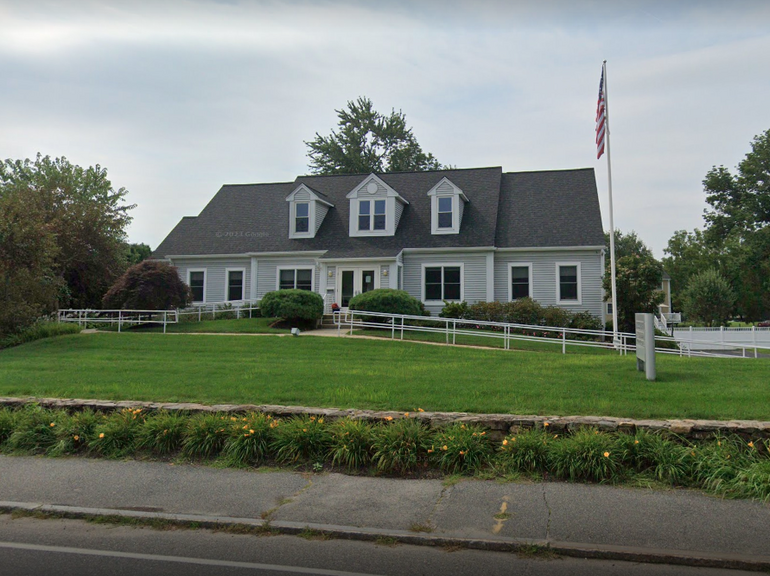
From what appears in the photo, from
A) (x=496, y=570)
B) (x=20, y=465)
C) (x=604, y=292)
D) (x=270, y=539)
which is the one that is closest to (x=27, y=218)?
(x=20, y=465)

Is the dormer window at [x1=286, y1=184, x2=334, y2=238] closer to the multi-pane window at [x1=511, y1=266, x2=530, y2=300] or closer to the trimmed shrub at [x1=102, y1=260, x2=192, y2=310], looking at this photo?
the trimmed shrub at [x1=102, y1=260, x2=192, y2=310]

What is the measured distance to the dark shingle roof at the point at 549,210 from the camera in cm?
2514

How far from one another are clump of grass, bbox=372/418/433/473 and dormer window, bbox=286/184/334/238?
2141 centimetres

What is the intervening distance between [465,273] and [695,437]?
18.6m

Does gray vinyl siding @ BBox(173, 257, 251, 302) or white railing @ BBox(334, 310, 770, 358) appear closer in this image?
white railing @ BBox(334, 310, 770, 358)

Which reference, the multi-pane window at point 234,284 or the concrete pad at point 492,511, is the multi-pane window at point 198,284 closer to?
the multi-pane window at point 234,284

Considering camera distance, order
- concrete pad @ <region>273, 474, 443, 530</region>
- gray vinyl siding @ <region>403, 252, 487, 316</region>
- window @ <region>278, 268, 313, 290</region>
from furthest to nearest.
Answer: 1. window @ <region>278, 268, 313, 290</region>
2. gray vinyl siding @ <region>403, 252, 487, 316</region>
3. concrete pad @ <region>273, 474, 443, 530</region>

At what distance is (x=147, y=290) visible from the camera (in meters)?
22.3

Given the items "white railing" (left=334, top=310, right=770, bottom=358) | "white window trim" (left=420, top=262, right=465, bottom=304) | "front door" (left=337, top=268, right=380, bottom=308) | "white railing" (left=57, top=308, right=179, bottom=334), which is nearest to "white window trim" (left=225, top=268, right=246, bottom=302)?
"white railing" (left=57, top=308, right=179, bottom=334)

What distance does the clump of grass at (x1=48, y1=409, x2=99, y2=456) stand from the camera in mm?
8094

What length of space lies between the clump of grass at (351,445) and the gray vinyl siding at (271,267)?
793 inches

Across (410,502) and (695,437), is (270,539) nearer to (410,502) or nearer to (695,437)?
(410,502)

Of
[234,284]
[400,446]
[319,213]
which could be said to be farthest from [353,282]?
[400,446]

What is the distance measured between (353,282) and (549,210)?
958cm
